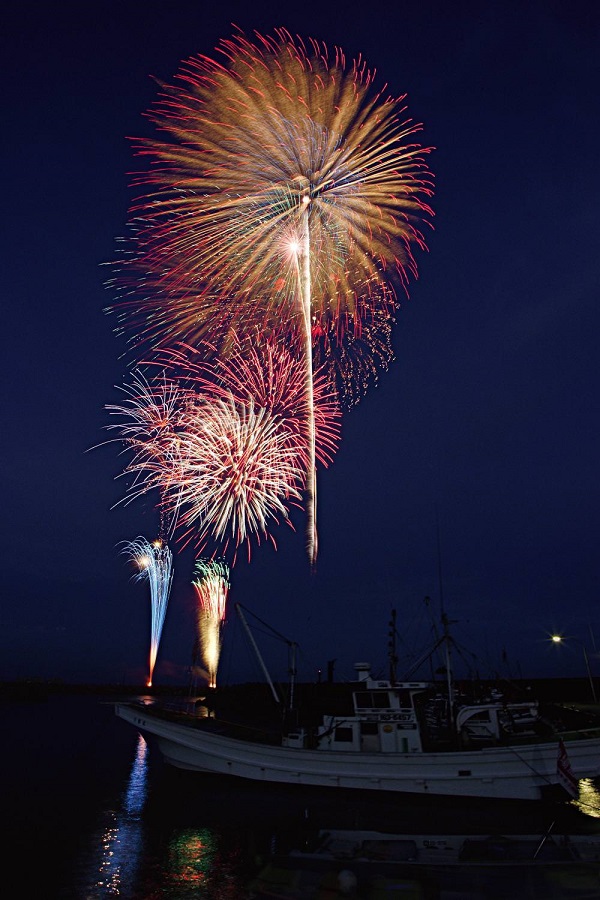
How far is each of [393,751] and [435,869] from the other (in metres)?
18.8

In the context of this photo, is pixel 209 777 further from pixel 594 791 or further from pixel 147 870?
pixel 594 791

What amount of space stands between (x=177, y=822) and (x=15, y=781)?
68.8 feet

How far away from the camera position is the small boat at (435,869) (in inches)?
532

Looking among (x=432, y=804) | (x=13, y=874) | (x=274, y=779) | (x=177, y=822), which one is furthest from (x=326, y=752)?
(x=13, y=874)

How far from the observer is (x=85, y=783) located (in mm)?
42281

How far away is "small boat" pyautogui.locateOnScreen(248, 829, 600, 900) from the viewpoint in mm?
13516

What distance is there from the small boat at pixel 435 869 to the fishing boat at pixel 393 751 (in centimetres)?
1126

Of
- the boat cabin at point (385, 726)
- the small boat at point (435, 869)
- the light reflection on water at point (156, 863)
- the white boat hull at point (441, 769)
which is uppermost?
the boat cabin at point (385, 726)

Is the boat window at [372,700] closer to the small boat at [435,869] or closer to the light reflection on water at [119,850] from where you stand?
the light reflection on water at [119,850]

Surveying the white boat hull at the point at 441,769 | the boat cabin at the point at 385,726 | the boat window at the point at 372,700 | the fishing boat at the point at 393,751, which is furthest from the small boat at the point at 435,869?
the boat window at the point at 372,700

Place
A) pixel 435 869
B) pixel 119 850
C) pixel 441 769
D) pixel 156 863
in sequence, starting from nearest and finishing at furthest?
pixel 435 869 → pixel 156 863 → pixel 119 850 → pixel 441 769

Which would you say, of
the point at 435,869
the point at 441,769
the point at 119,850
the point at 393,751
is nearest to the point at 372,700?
the point at 393,751

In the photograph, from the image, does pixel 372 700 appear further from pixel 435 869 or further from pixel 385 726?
pixel 435 869

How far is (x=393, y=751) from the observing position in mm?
32375
